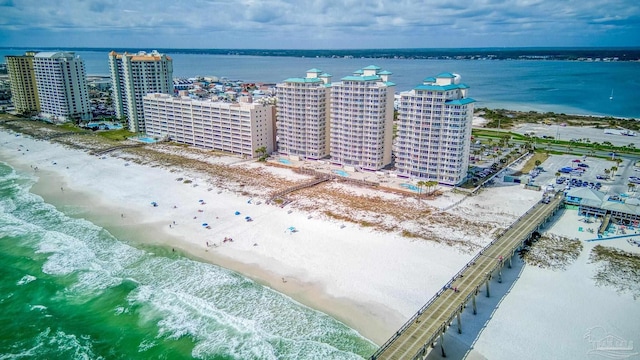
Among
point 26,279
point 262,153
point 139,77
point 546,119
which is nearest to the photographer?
point 26,279

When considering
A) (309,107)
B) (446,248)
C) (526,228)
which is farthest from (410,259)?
(309,107)

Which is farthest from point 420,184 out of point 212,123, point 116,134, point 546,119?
point 546,119

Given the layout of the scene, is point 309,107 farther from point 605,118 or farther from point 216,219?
point 605,118

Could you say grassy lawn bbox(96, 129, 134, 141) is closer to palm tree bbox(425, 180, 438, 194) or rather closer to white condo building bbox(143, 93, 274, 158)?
white condo building bbox(143, 93, 274, 158)

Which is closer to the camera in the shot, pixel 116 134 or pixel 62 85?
pixel 116 134

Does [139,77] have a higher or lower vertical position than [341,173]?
higher

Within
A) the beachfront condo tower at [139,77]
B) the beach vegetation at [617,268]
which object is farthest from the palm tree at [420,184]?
the beachfront condo tower at [139,77]

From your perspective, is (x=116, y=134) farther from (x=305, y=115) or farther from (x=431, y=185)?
(x=431, y=185)
